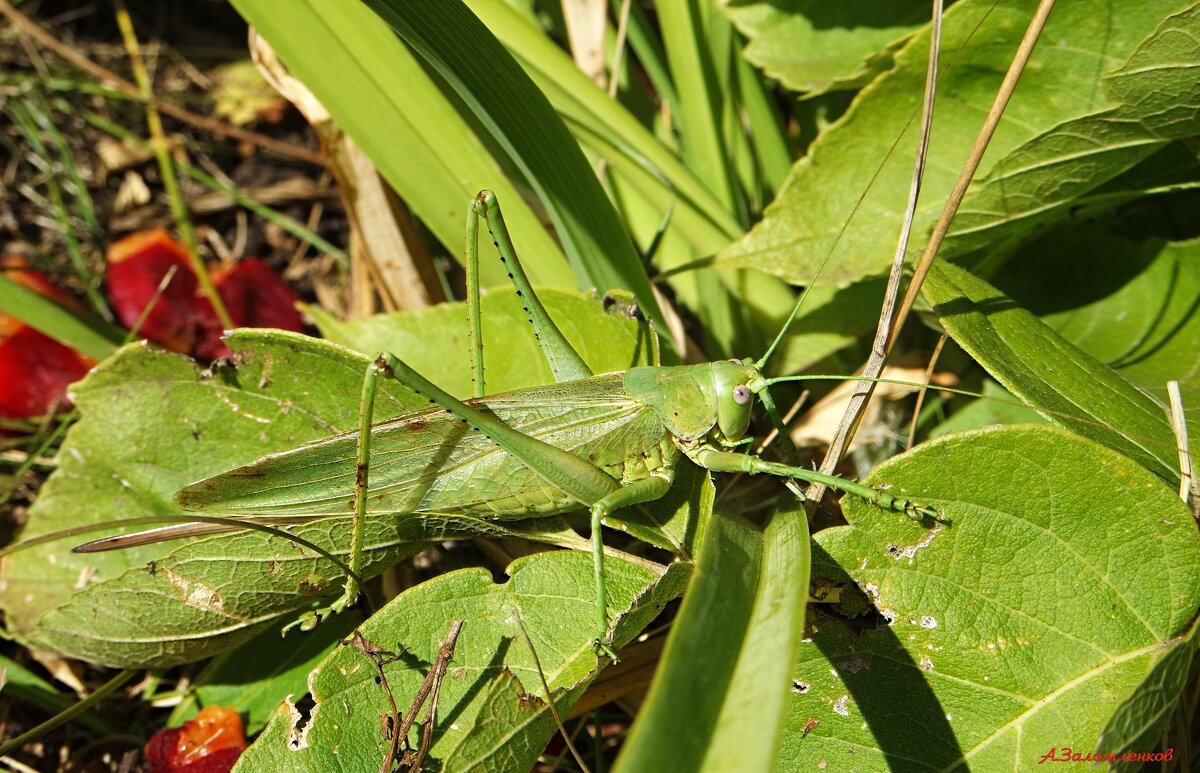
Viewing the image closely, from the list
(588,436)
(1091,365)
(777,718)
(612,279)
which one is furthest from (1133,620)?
(612,279)

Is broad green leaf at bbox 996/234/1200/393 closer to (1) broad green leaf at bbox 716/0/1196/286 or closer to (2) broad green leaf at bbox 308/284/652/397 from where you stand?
(1) broad green leaf at bbox 716/0/1196/286

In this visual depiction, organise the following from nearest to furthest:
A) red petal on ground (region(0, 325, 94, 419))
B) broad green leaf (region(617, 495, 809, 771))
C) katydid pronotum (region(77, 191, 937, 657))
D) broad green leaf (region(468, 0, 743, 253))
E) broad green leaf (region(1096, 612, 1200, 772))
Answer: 1. broad green leaf (region(617, 495, 809, 771))
2. broad green leaf (region(1096, 612, 1200, 772))
3. katydid pronotum (region(77, 191, 937, 657))
4. broad green leaf (region(468, 0, 743, 253))
5. red petal on ground (region(0, 325, 94, 419))

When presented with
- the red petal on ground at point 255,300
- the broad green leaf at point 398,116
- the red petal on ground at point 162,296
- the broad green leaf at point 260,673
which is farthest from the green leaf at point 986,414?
the red petal on ground at point 162,296

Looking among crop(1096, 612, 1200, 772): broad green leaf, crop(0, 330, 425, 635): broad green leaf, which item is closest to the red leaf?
crop(0, 330, 425, 635): broad green leaf

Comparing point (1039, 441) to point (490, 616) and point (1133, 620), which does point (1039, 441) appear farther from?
point (490, 616)

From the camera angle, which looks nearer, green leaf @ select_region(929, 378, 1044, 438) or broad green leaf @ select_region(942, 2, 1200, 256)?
broad green leaf @ select_region(942, 2, 1200, 256)

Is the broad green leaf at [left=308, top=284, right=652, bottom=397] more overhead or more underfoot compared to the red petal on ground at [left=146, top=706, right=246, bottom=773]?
more overhead

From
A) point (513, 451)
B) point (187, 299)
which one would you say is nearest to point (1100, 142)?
point (513, 451)
